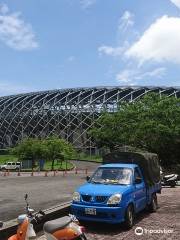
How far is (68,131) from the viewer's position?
115 m

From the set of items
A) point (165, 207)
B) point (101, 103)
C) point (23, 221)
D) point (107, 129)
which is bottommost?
point (165, 207)

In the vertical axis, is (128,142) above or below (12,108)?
below

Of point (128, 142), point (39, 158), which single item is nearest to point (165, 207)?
point (128, 142)

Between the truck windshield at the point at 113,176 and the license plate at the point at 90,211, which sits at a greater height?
the truck windshield at the point at 113,176

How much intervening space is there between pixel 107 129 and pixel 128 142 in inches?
149

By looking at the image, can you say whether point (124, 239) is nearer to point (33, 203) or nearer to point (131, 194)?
point (131, 194)

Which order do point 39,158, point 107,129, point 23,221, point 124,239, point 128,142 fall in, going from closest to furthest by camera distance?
1. point 23,221
2. point 124,239
3. point 128,142
4. point 107,129
5. point 39,158

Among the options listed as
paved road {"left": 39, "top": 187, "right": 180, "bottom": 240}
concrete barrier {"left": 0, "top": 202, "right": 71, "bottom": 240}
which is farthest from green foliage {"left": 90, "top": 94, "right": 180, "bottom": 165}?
concrete barrier {"left": 0, "top": 202, "right": 71, "bottom": 240}

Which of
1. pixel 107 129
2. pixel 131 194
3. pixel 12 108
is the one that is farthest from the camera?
pixel 12 108

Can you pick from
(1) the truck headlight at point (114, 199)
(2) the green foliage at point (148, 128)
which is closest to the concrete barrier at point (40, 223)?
(1) the truck headlight at point (114, 199)

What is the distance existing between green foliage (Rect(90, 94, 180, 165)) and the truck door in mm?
25202

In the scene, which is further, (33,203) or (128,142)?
(128,142)

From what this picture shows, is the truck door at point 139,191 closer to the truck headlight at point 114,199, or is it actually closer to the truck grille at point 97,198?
the truck headlight at point 114,199

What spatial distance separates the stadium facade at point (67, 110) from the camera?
367 ft
